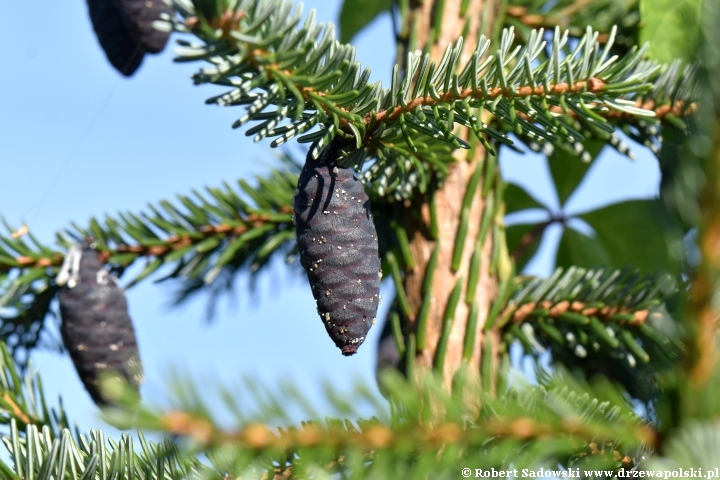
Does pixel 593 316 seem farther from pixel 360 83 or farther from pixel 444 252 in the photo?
pixel 360 83

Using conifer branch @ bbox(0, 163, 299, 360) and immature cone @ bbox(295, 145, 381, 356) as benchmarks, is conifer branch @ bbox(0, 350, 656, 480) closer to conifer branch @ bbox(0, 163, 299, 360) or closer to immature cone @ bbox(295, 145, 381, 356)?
immature cone @ bbox(295, 145, 381, 356)

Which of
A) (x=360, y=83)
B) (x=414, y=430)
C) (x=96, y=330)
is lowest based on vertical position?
(x=96, y=330)

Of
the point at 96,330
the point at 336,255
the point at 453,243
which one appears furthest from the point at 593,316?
the point at 96,330

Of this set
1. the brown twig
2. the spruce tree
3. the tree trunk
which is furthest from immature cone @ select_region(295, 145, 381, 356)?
the brown twig

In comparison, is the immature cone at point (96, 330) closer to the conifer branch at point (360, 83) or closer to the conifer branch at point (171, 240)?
the conifer branch at point (171, 240)

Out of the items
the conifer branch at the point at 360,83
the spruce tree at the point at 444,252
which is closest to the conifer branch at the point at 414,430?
the spruce tree at the point at 444,252

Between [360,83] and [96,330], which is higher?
[360,83]
